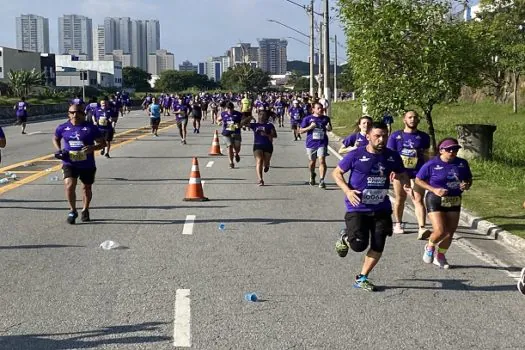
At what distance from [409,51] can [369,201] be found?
10.5 m

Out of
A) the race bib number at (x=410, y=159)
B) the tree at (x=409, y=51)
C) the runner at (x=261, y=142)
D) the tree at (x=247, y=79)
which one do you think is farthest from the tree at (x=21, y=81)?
the tree at (x=247, y=79)

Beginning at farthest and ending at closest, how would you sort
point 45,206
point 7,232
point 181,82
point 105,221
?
point 181,82 → point 45,206 → point 105,221 → point 7,232

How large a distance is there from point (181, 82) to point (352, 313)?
161 m

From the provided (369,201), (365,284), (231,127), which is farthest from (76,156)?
(231,127)

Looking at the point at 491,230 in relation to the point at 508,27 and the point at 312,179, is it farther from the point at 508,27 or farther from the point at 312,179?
the point at 508,27

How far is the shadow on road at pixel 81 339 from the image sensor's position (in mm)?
5430

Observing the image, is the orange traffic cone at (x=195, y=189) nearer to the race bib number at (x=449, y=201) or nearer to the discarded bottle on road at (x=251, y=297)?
the race bib number at (x=449, y=201)

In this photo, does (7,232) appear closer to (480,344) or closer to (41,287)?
(41,287)

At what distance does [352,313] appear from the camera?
6.33m

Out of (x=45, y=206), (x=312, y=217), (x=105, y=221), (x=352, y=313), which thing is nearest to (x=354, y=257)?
(x=352, y=313)

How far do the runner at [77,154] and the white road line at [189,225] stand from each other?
145 cm

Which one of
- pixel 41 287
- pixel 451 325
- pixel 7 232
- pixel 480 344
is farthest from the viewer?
pixel 7 232

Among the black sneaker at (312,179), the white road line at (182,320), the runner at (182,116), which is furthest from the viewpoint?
the runner at (182,116)

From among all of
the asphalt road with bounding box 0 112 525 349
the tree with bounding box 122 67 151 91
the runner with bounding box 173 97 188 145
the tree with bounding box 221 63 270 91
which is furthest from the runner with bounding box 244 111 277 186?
the tree with bounding box 122 67 151 91
